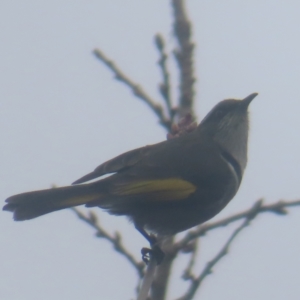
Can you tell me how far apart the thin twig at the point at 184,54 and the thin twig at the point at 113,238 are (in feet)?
3.41

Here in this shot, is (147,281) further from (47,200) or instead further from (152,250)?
(47,200)

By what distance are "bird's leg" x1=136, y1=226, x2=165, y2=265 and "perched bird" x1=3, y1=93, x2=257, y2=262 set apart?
0.01 meters

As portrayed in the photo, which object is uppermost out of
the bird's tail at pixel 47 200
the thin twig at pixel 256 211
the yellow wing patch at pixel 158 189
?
the bird's tail at pixel 47 200

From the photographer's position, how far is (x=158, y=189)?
4.11 meters

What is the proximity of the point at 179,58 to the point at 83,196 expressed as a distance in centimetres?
112

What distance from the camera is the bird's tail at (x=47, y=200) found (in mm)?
3789

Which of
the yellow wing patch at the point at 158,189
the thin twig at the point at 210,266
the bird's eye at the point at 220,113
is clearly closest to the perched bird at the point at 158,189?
the yellow wing patch at the point at 158,189

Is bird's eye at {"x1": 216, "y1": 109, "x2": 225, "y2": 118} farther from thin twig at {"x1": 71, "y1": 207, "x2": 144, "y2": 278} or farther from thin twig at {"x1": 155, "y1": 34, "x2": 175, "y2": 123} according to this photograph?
thin twig at {"x1": 71, "y1": 207, "x2": 144, "y2": 278}

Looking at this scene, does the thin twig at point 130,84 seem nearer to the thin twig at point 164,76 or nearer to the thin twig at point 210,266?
the thin twig at point 164,76

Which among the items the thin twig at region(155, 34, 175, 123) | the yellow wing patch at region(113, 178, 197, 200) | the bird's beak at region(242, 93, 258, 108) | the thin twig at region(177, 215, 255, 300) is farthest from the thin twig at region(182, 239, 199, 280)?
the bird's beak at region(242, 93, 258, 108)

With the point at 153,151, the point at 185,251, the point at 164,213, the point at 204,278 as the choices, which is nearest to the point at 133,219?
the point at 164,213

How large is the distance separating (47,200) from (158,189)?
75 centimetres

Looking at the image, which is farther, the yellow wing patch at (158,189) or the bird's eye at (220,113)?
the bird's eye at (220,113)

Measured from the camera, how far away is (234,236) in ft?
9.73
